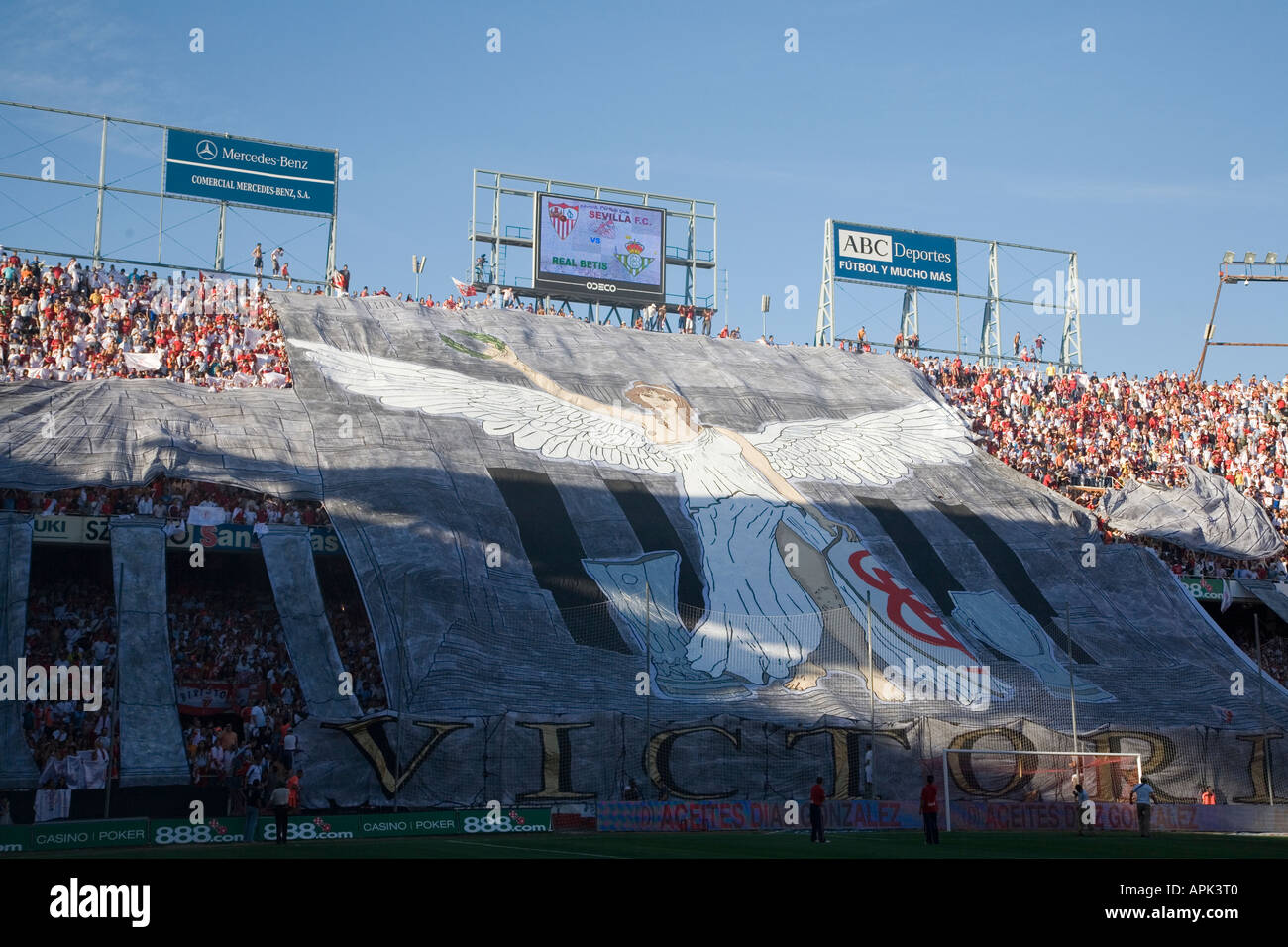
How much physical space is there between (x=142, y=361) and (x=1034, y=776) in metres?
32.3

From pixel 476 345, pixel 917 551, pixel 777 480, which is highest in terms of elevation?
pixel 476 345

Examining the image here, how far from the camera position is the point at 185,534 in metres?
36.5

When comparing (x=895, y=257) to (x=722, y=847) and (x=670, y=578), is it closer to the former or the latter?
(x=670, y=578)

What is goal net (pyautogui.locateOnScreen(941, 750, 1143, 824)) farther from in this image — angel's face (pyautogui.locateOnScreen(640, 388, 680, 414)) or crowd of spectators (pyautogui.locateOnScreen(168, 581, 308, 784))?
angel's face (pyautogui.locateOnScreen(640, 388, 680, 414))

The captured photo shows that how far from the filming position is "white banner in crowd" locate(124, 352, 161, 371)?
44.8 meters

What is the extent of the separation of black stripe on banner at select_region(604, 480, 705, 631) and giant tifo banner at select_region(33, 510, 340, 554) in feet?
32.2

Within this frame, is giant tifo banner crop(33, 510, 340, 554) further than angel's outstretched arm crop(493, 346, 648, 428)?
No

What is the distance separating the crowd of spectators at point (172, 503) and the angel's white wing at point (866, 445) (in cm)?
1759

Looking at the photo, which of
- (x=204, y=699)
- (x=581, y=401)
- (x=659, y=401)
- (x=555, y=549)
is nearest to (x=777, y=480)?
(x=659, y=401)

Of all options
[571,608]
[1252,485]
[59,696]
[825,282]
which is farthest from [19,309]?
[1252,485]

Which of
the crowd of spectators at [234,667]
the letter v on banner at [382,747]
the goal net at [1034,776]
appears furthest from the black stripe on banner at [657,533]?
the crowd of spectators at [234,667]

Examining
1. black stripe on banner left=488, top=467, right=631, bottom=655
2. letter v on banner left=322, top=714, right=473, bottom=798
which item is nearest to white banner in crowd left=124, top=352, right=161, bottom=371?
black stripe on banner left=488, top=467, right=631, bottom=655

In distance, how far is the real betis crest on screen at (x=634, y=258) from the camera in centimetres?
6038
